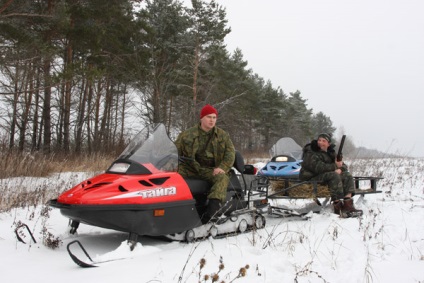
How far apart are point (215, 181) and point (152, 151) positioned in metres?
0.96

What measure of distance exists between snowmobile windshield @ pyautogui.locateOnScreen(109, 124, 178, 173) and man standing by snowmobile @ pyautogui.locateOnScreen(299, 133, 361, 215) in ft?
9.93

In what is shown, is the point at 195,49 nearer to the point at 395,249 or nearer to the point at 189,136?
the point at 189,136

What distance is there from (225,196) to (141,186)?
49.3 inches

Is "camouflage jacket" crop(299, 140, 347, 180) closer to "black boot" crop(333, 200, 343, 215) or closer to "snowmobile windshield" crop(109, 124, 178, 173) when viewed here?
"black boot" crop(333, 200, 343, 215)

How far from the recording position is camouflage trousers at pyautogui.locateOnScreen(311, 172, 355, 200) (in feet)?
21.1

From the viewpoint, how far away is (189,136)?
533 cm

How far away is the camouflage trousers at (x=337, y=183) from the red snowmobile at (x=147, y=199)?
1901 mm

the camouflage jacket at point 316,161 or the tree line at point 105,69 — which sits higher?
the tree line at point 105,69

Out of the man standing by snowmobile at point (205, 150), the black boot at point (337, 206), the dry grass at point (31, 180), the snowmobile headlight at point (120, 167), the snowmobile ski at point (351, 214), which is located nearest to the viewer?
the snowmobile headlight at point (120, 167)

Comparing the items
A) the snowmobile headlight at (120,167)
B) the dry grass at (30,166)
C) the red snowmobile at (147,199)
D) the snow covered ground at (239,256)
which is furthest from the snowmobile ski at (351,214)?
the dry grass at (30,166)

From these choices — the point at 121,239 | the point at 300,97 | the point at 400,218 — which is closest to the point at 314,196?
the point at 400,218

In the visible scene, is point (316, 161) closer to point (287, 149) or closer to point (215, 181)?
point (215, 181)

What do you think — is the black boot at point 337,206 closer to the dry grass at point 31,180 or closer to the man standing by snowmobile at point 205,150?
the man standing by snowmobile at point 205,150

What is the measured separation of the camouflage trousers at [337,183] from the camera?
21.1 feet
